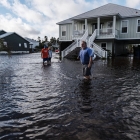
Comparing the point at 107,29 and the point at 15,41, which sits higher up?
the point at 15,41

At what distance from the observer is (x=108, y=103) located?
14.1 ft

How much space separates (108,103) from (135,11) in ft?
74.9

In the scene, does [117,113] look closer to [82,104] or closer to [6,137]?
[82,104]

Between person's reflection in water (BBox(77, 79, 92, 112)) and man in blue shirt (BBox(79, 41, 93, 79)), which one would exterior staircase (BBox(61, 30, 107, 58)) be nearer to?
man in blue shirt (BBox(79, 41, 93, 79))

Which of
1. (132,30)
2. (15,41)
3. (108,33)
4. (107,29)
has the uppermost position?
(15,41)

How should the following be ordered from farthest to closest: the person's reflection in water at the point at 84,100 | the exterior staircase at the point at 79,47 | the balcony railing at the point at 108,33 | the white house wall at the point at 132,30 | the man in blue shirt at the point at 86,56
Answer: the white house wall at the point at 132,30 → the balcony railing at the point at 108,33 → the exterior staircase at the point at 79,47 → the man in blue shirt at the point at 86,56 → the person's reflection in water at the point at 84,100

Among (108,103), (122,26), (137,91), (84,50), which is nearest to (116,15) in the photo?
(122,26)

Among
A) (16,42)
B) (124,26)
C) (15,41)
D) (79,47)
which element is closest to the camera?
(79,47)

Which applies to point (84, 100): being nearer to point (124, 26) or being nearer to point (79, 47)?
point (79, 47)

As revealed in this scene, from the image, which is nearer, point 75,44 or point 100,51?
point 100,51

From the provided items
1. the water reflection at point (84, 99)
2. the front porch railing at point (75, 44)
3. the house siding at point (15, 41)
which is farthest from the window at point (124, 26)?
the house siding at point (15, 41)

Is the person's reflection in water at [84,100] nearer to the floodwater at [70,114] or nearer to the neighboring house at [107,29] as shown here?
the floodwater at [70,114]

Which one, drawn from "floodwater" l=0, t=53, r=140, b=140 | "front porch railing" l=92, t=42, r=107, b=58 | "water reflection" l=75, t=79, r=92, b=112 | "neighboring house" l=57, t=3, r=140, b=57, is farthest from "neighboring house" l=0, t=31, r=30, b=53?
"floodwater" l=0, t=53, r=140, b=140

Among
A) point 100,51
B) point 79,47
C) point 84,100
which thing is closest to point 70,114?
point 84,100
